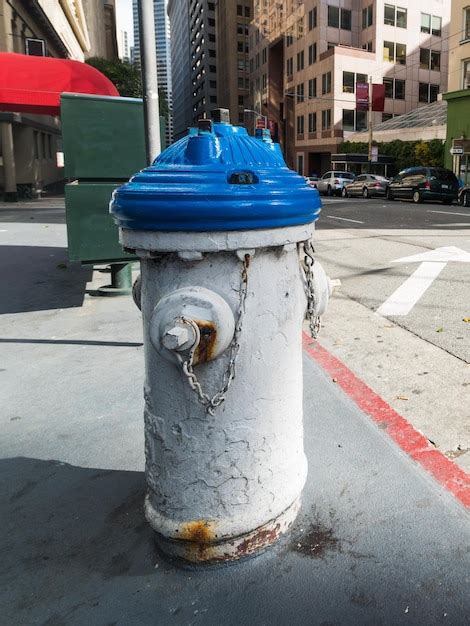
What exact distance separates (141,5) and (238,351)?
146 inches

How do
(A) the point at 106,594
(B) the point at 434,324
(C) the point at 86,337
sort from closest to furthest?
(A) the point at 106,594 < (C) the point at 86,337 < (B) the point at 434,324

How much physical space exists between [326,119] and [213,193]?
55670 mm

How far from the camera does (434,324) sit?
5.66 meters

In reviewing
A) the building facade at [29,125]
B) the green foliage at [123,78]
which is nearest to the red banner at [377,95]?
the green foliage at [123,78]

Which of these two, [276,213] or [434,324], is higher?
[276,213]

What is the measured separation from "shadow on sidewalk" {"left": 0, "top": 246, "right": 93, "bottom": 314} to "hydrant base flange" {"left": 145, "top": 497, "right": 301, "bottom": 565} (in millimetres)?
4763

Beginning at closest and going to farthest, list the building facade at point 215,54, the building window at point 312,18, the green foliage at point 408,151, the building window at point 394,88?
the green foliage at point 408,151 → the building window at point 394,88 → the building window at point 312,18 → the building facade at point 215,54

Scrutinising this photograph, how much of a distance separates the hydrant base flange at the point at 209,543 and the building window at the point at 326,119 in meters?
54.9

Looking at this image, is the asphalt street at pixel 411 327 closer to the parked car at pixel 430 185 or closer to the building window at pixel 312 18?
the parked car at pixel 430 185

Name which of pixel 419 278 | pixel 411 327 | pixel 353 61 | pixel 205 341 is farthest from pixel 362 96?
pixel 205 341

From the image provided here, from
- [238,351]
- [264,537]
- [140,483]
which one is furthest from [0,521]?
[238,351]

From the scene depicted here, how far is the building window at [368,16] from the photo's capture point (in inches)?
2040

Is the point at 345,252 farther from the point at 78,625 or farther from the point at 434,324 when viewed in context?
the point at 78,625

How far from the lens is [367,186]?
33344 mm
